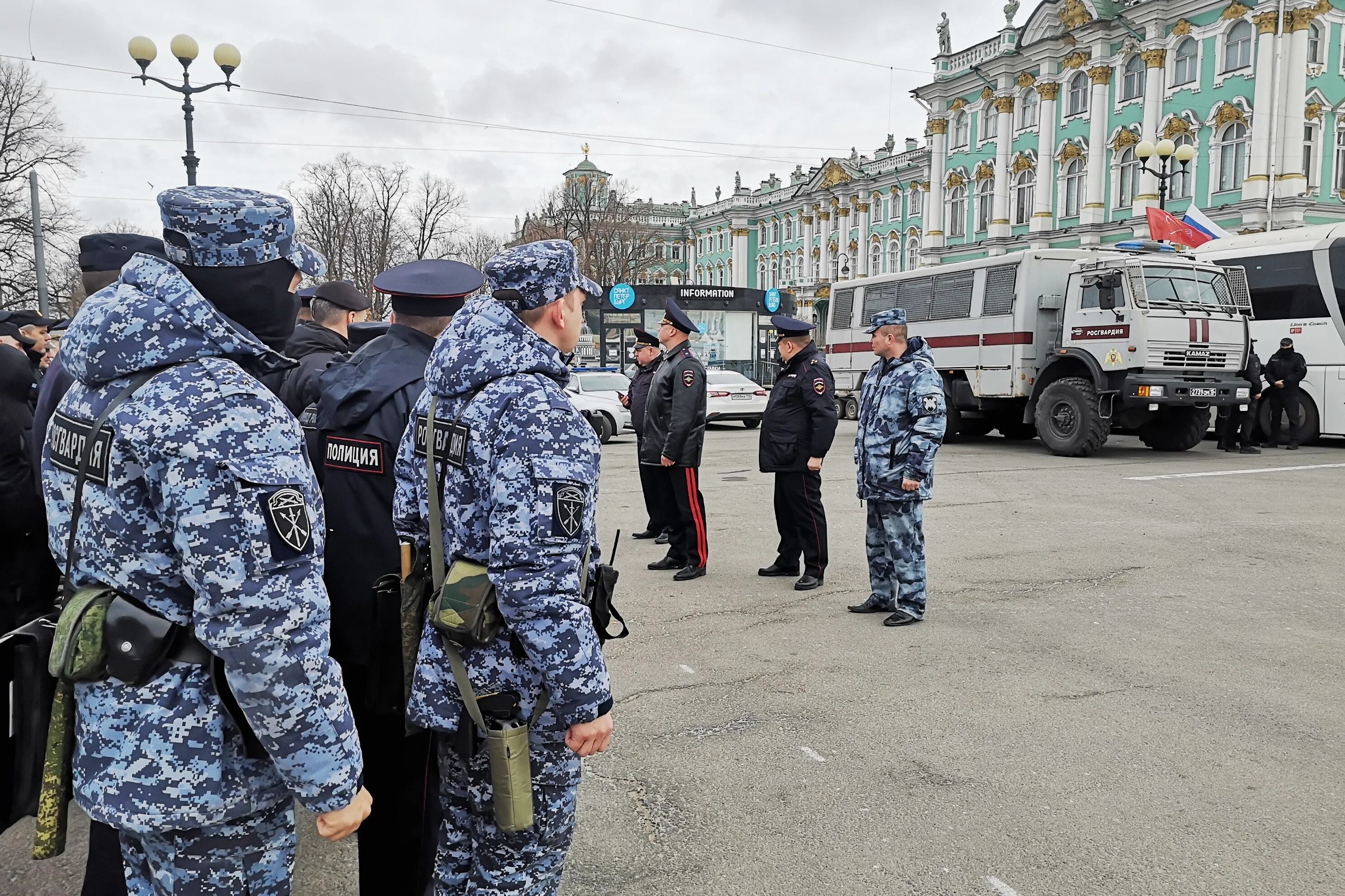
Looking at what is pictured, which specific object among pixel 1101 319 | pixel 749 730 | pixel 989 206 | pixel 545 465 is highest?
pixel 989 206

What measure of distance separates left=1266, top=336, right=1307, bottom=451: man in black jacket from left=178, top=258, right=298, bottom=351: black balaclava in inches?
667

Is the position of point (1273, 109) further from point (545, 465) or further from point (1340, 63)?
point (545, 465)

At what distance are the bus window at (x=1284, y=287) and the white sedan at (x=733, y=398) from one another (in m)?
9.05

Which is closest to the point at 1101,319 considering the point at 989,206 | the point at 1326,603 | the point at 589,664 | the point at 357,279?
the point at 1326,603

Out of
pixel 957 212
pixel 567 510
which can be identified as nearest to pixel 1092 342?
pixel 567 510

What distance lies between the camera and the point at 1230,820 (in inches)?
134

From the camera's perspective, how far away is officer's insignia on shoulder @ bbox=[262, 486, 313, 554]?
1.71 m

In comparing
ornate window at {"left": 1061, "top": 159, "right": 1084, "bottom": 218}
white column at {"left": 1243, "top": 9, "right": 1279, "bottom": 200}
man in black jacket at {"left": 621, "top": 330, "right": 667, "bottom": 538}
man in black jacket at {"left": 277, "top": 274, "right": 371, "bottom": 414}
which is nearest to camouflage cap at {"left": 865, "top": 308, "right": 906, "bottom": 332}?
man in black jacket at {"left": 621, "top": 330, "right": 667, "bottom": 538}

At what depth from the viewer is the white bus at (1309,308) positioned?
15852 millimetres

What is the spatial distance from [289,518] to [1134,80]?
45.3 meters

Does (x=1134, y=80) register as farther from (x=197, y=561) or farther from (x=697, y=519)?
(x=197, y=561)

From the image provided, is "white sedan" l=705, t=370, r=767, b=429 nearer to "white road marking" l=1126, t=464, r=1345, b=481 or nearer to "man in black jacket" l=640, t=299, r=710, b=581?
"white road marking" l=1126, t=464, r=1345, b=481

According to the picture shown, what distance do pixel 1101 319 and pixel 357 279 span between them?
Result: 40.4 metres

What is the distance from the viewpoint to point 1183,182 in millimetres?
37344
